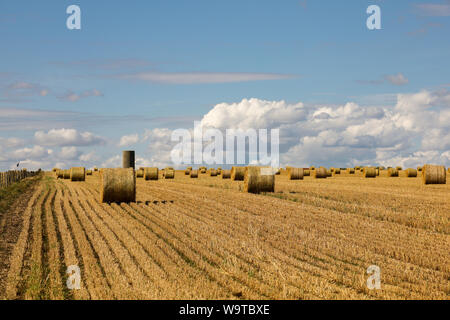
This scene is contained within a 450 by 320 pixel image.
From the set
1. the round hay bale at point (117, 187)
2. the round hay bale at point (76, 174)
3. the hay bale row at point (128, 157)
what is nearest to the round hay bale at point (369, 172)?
the round hay bale at point (76, 174)

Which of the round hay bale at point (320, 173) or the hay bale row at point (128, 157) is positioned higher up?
the hay bale row at point (128, 157)

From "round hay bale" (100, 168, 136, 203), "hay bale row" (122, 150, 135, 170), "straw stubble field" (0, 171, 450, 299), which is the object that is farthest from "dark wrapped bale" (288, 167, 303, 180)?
"hay bale row" (122, 150, 135, 170)

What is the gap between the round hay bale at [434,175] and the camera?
105ft

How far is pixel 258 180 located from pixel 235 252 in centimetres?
1520

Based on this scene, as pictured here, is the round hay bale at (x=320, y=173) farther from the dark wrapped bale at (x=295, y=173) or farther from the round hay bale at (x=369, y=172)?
the round hay bale at (x=369, y=172)

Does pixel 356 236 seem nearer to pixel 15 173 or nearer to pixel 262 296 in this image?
pixel 262 296

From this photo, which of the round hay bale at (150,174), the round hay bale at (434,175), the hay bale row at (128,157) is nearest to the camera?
the round hay bale at (434,175)

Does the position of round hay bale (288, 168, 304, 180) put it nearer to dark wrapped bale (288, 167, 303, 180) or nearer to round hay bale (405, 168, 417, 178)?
dark wrapped bale (288, 167, 303, 180)

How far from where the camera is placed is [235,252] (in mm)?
10789

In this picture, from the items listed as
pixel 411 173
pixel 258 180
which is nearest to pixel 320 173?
pixel 411 173

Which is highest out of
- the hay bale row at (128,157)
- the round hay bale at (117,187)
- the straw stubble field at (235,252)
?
the hay bale row at (128,157)

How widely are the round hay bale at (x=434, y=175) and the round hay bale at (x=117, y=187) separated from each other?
19520mm
